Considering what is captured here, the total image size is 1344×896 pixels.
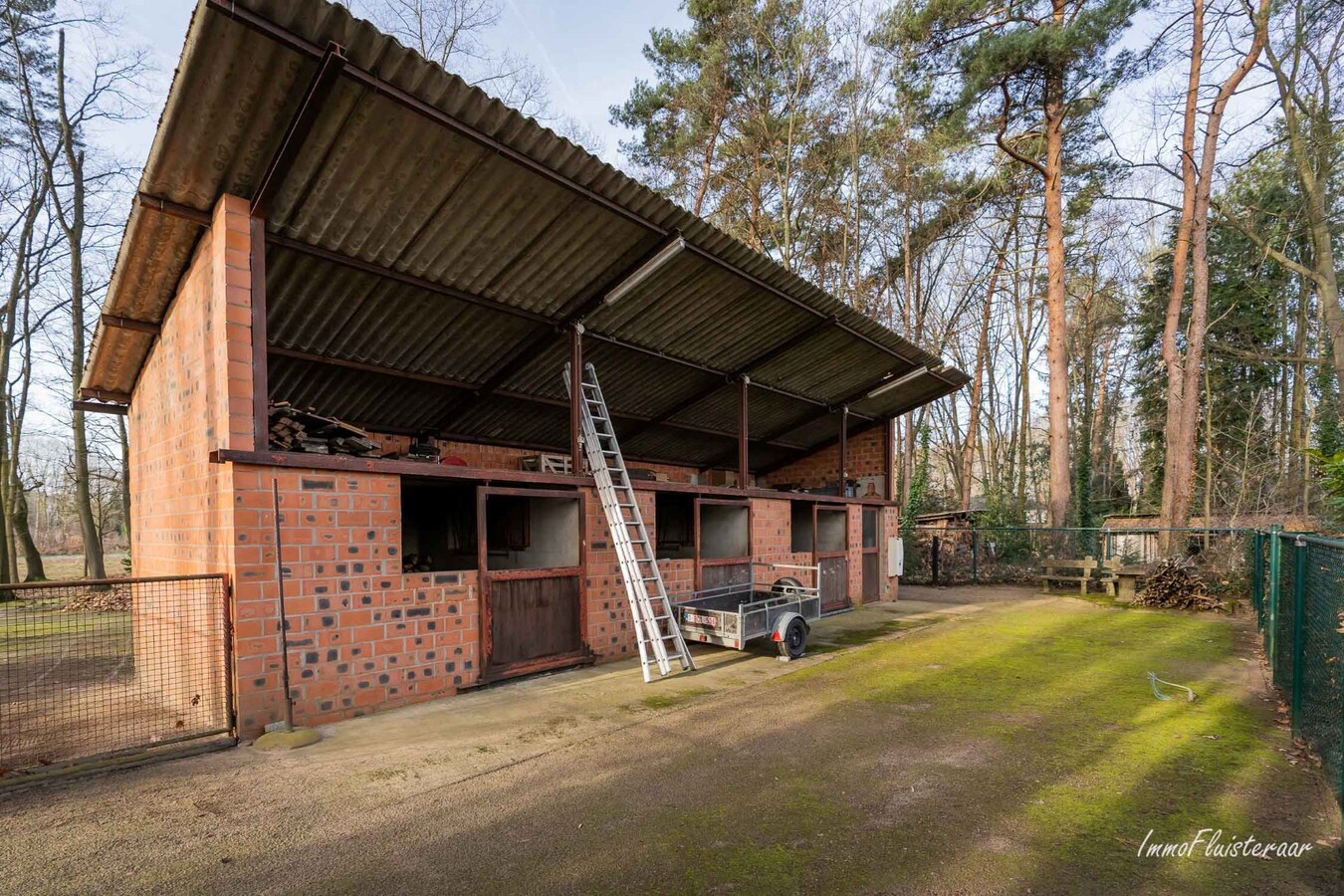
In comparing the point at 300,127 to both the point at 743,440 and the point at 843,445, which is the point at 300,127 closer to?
the point at 743,440

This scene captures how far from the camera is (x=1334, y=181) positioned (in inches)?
578

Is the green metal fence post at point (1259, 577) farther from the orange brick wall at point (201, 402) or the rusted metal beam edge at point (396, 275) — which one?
the orange brick wall at point (201, 402)

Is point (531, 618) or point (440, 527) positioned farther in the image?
point (440, 527)

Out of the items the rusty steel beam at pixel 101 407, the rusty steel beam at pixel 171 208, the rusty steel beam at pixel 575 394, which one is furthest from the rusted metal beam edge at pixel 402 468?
the rusty steel beam at pixel 101 407

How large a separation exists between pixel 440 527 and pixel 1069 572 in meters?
14.5

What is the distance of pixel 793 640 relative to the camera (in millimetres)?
8008

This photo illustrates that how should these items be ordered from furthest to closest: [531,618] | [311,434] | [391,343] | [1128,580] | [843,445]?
[843,445] < [1128,580] < [391,343] < [531,618] < [311,434]

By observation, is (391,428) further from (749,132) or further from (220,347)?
(749,132)

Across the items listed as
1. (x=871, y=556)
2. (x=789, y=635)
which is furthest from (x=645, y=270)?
(x=871, y=556)

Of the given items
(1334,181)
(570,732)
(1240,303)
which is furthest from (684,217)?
(1240,303)

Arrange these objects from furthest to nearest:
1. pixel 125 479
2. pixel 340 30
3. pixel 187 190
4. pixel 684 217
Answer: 1. pixel 125 479
2. pixel 684 217
3. pixel 187 190
4. pixel 340 30

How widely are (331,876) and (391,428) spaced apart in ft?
25.7

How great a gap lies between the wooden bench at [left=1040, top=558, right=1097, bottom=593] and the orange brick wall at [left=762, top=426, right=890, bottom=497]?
4.86m

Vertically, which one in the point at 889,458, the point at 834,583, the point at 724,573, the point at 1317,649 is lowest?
the point at 834,583
